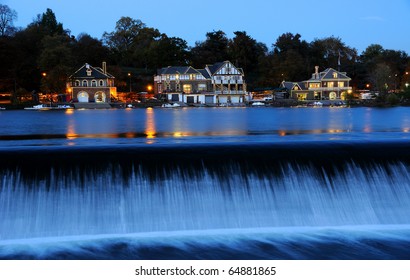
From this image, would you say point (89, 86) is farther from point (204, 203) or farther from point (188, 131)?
point (204, 203)

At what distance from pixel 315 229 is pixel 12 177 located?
24.6 feet

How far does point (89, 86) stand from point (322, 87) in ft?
122

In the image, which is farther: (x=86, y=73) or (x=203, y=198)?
(x=86, y=73)

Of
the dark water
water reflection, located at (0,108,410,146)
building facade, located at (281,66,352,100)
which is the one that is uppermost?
building facade, located at (281,66,352,100)

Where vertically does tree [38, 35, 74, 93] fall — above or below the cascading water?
above

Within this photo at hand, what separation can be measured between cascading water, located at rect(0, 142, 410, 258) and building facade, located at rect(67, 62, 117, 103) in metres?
59.7

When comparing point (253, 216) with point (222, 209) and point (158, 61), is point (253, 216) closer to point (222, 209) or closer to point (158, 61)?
point (222, 209)

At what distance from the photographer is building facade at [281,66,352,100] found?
82.4 m

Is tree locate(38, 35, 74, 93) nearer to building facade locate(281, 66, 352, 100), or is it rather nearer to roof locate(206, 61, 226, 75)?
roof locate(206, 61, 226, 75)

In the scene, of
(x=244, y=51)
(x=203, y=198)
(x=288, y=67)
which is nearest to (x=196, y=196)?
(x=203, y=198)

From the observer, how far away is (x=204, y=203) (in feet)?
41.2

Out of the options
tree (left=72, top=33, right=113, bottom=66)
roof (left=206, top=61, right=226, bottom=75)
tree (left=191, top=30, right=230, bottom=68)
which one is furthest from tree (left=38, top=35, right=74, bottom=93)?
tree (left=191, top=30, right=230, bottom=68)

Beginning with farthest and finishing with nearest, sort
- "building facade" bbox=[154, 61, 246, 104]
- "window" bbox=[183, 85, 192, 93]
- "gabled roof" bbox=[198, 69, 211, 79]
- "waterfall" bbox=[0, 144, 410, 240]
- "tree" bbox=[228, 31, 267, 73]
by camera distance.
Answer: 1. "tree" bbox=[228, 31, 267, 73]
2. "gabled roof" bbox=[198, 69, 211, 79]
3. "window" bbox=[183, 85, 192, 93]
4. "building facade" bbox=[154, 61, 246, 104]
5. "waterfall" bbox=[0, 144, 410, 240]

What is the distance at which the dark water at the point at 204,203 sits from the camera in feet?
36.1
